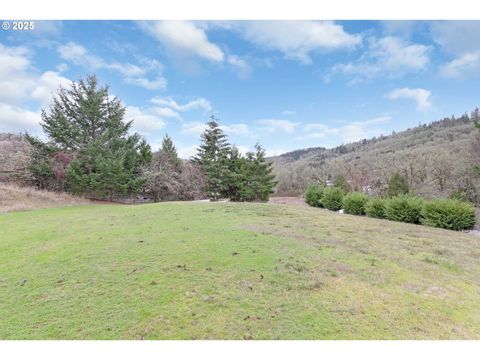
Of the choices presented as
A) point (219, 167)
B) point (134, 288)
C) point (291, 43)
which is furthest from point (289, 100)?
point (219, 167)

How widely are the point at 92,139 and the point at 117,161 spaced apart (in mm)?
2271

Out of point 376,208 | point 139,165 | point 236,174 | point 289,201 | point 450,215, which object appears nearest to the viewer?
point 450,215

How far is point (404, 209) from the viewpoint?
8781 millimetres

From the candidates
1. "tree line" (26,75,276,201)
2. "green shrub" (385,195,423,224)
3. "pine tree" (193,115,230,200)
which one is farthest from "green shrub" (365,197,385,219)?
"pine tree" (193,115,230,200)

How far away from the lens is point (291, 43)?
15.3 feet

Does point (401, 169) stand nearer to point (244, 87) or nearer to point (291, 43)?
point (244, 87)

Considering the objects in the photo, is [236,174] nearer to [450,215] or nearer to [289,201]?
[289,201]

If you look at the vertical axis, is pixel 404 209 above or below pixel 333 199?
below

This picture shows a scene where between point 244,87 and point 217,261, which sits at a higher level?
point 244,87

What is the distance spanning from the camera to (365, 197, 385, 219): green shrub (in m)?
9.59

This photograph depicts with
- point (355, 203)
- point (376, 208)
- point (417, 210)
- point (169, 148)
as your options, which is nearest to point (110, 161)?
point (169, 148)

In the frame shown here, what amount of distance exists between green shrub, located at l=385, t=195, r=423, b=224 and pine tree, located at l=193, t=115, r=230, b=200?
36.5ft

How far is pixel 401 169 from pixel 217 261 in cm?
1766

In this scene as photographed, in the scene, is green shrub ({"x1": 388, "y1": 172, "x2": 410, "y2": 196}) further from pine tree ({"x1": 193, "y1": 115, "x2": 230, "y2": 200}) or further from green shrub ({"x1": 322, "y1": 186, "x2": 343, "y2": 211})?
pine tree ({"x1": 193, "y1": 115, "x2": 230, "y2": 200})
